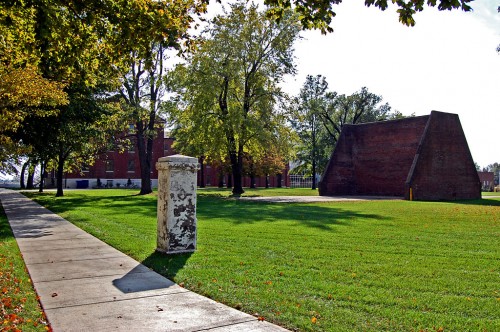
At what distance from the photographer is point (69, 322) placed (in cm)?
455

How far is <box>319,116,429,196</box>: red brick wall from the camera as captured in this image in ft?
123

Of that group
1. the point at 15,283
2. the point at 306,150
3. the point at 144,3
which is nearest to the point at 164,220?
the point at 15,283

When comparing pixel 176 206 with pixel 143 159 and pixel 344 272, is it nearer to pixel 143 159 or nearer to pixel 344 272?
pixel 344 272

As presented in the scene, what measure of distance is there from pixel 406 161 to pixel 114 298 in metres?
35.5

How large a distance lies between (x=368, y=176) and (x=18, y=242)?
3456 cm

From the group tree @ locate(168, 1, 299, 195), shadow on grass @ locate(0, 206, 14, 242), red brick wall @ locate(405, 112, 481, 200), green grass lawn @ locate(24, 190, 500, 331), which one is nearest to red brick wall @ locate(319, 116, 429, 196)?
red brick wall @ locate(405, 112, 481, 200)

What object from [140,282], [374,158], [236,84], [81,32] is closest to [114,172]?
[236,84]

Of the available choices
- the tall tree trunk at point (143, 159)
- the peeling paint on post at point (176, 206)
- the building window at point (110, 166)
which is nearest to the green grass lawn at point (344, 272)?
the peeling paint on post at point (176, 206)

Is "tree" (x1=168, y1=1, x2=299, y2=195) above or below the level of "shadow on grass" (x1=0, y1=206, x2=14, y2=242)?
above

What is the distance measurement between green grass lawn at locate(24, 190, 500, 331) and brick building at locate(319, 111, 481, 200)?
23.4 metres

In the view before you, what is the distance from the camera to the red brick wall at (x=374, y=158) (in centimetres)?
3747

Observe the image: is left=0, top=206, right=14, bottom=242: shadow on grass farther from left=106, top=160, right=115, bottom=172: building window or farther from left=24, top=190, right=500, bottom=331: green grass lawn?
left=106, top=160, right=115, bottom=172: building window

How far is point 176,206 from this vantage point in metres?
8.62

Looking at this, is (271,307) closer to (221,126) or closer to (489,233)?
(489,233)
